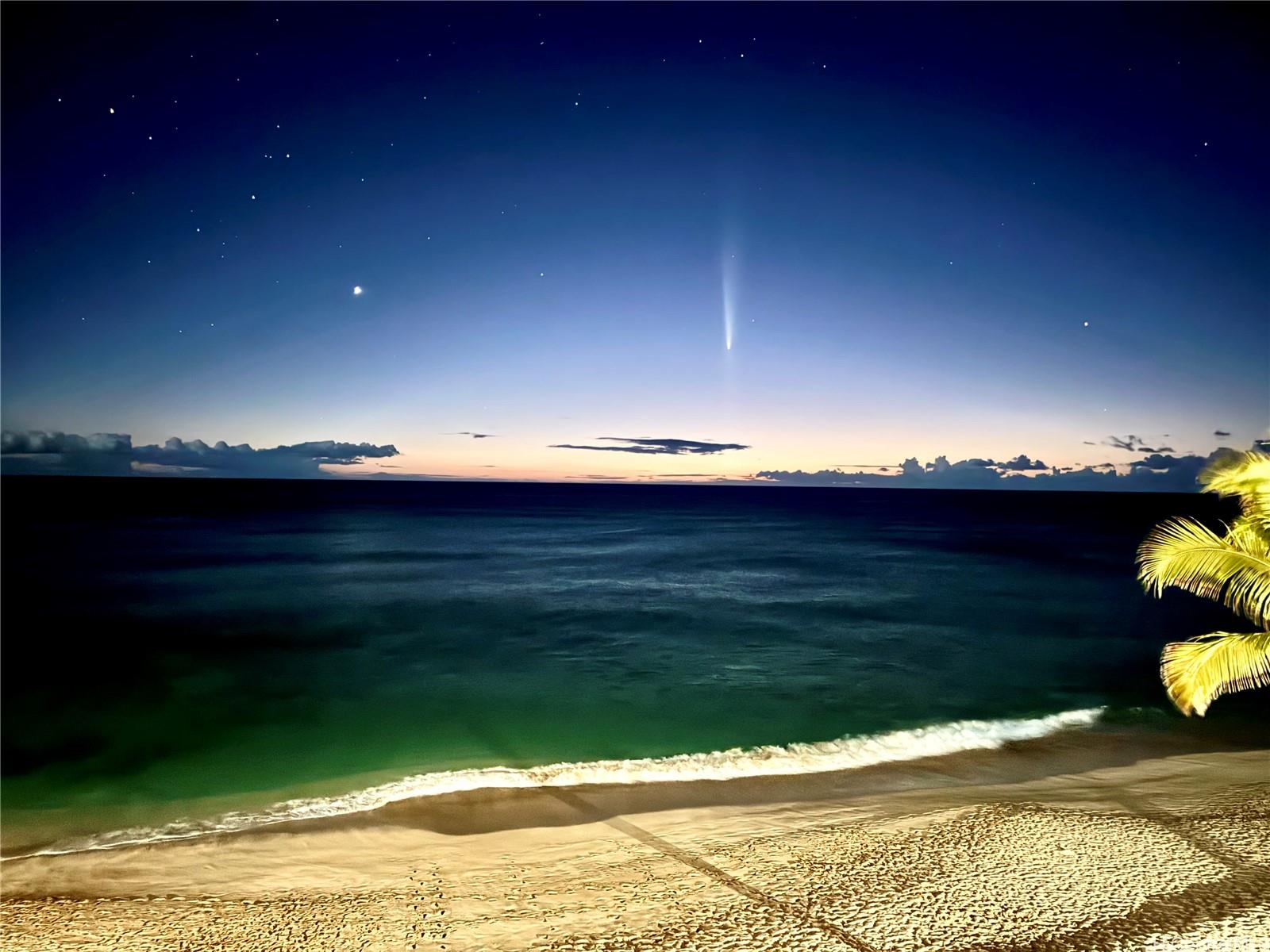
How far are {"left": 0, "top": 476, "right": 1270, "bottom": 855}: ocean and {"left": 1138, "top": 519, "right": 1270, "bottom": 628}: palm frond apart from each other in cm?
793

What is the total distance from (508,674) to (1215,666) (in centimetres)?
1829

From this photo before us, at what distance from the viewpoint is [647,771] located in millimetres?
14211

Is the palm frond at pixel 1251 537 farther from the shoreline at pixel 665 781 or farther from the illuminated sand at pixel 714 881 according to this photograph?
the shoreline at pixel 665 781

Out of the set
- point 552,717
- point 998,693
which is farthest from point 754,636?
point 552,717

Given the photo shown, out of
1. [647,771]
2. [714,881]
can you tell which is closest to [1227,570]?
[714,881]

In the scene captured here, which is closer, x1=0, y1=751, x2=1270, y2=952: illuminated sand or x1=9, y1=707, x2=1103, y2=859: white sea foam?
x1=0, y1=751, x2=1270, y2=952: illuminated sand

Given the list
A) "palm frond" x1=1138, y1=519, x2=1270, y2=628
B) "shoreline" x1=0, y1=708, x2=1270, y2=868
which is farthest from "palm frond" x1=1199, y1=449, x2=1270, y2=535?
"shoreline" x1=0, y1=708, x2=1270, y2=868

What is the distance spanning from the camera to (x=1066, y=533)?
91.3 m

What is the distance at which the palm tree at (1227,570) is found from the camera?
7832mm

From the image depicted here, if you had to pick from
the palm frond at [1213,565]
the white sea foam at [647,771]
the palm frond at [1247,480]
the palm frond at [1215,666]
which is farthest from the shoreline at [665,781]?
the palm frond at [1247,480]

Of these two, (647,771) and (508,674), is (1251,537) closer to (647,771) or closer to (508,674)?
(647,771)

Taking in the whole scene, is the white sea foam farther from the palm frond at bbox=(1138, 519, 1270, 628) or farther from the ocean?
the palm frond at bbox=(1138, 519, 1270, 628)

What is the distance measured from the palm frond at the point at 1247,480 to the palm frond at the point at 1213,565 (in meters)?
0.41

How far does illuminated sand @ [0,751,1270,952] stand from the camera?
25.5 ft
